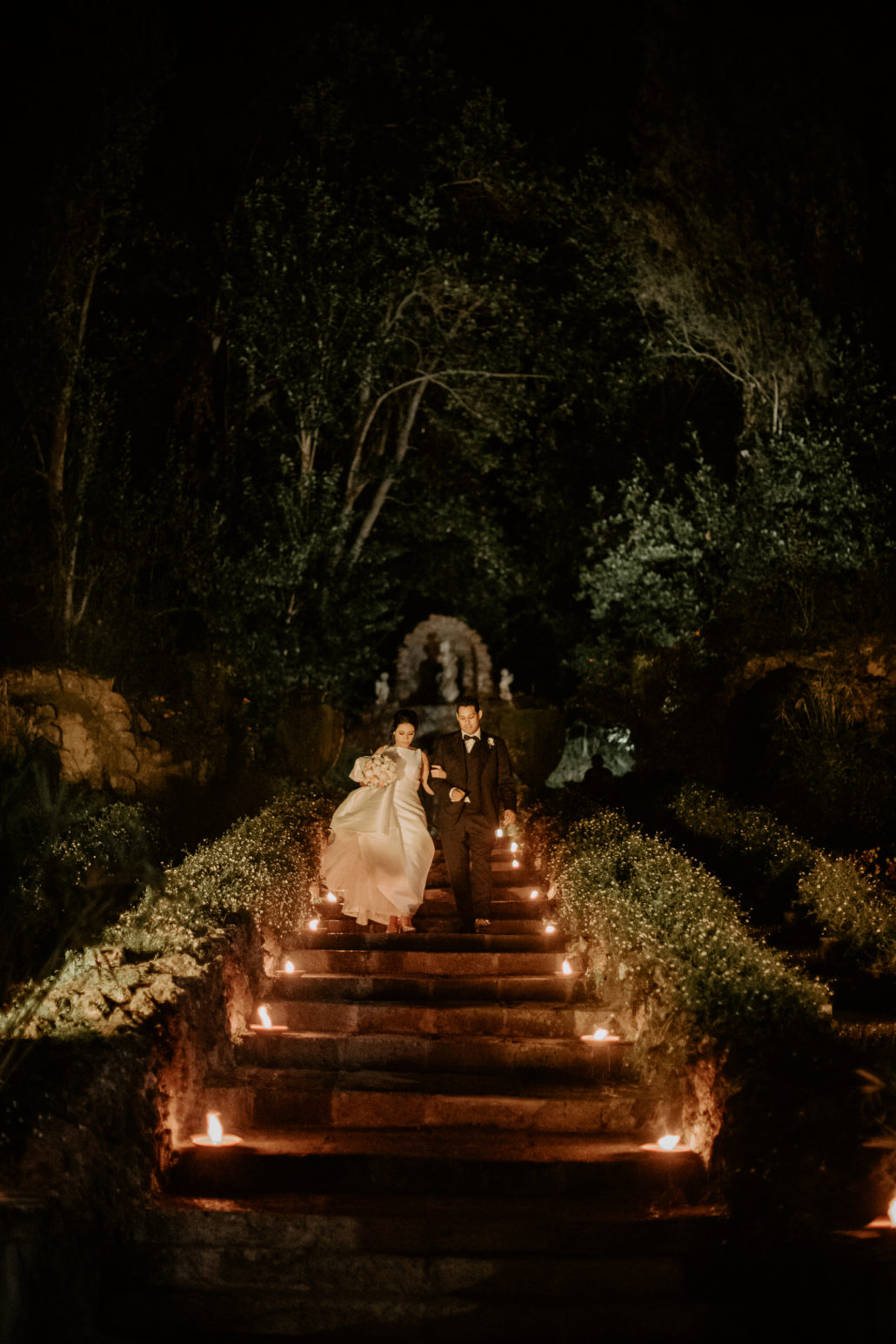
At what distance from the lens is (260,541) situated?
59.8 feet

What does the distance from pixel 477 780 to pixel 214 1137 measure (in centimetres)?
391

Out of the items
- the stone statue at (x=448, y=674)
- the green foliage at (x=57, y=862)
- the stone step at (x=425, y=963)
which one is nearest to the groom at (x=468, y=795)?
the stone step at (x=425, y=963)

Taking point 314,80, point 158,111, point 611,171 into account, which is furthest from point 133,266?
point 611,171

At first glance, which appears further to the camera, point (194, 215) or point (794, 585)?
point (194, 215)

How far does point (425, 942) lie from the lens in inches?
359

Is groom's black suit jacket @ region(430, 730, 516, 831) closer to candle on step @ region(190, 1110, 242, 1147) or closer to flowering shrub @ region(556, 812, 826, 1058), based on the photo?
flowering shrub @ region(556, 812, 826, 1058)

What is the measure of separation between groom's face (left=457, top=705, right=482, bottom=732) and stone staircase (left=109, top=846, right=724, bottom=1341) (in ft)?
6.85

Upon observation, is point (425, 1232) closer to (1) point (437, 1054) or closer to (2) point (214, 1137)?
(2) point (214, 1137)

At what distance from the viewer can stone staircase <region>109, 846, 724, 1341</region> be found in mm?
4859

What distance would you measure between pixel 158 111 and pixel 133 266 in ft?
9.80

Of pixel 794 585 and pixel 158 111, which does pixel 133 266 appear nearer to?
pixel 158 111

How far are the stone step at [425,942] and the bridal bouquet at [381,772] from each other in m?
1.23

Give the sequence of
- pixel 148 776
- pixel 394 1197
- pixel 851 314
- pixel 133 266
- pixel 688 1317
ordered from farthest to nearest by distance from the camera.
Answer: pixel 133 266 < pixel 851 314 < pixel 148 776 < pixel 394 1197 < pixel 688 1317

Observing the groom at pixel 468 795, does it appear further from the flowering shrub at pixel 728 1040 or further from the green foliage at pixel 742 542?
the green foliage at pixel 742 542
